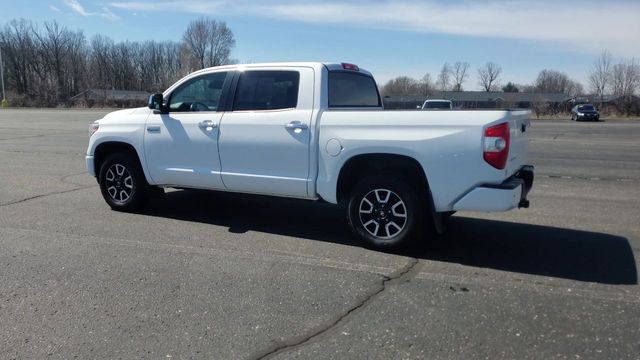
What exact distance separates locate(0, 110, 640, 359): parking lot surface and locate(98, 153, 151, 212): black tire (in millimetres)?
191

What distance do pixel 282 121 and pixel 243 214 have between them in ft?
6.37

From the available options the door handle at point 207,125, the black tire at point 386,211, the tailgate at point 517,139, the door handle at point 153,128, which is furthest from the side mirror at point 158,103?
the tailgate at point 517,139

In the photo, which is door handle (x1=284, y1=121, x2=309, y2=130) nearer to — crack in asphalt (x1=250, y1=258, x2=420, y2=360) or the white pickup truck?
the white pickup truck

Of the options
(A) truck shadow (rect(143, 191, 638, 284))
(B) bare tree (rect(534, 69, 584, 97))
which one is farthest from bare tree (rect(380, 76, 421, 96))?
(A) truck shadow (rect(143, 191, 638, 284))

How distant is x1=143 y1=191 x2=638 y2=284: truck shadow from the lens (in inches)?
206

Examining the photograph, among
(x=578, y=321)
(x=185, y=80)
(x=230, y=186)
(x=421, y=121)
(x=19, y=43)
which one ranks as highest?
(x=19, y=43)

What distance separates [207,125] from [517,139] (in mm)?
3510

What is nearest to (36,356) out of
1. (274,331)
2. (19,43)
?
(274,331)

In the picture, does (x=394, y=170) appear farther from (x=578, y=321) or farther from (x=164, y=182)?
(x=164, y=182)

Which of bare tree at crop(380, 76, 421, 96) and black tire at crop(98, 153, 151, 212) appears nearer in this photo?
black tire at crop(98, 153, 151, 212)

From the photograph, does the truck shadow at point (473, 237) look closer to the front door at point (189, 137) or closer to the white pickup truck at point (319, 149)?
the white pickup truck at point (319, 149)

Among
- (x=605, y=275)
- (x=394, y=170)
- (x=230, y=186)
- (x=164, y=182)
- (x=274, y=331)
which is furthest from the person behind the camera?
(x=164, y=182)

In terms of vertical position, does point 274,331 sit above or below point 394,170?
below

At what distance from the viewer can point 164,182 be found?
279 inches
